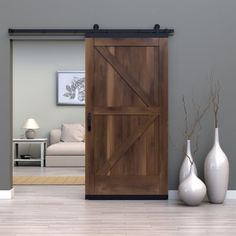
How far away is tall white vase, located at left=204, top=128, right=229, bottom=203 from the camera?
6.34 m

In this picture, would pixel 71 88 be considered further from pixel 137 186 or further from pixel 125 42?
pixel 137 186

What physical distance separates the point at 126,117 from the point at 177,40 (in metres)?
1.09

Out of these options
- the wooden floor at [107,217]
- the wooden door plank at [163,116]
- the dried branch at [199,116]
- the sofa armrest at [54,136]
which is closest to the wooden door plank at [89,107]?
the wooden floor at [107,217]

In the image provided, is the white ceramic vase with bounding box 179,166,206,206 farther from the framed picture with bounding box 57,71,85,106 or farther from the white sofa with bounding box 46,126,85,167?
the framed picture with bounding box 57,71,85,106

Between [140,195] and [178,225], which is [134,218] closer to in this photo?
[178,225]

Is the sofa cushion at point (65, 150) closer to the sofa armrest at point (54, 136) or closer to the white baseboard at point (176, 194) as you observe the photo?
the sofa armrest at point (54, 136)

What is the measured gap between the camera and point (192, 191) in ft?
20.1

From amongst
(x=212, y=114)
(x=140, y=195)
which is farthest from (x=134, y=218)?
(x=212, y=114)

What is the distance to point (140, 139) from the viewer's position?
665cm

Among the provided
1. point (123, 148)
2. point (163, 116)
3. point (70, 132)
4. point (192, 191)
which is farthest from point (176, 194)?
point (70, 132)

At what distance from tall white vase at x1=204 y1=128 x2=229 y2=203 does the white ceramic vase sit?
0.68ft

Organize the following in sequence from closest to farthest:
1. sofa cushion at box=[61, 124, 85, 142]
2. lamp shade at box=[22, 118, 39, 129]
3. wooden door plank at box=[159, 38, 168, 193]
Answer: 1. wooden door plank at box=[159, 38, 168, 193]
2. lamp shade at box=[22, 118, 39, 129]
3. sofa cushion at box=[61, 124, 85, 142]

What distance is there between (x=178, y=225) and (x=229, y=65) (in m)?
2.35

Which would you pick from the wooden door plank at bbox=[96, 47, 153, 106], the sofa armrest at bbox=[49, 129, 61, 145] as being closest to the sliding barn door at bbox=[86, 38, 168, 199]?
the wooden door plank at bbox=[96, 47, 153, 106]
